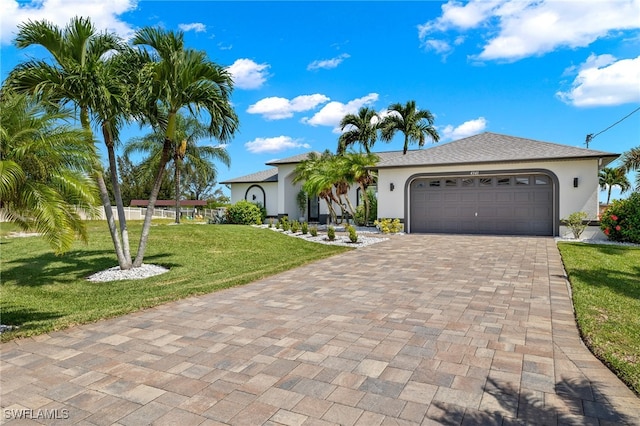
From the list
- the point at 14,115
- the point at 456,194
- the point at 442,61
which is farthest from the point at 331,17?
the point at 14,115

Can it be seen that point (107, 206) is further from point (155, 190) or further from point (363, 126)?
point (363, 126)

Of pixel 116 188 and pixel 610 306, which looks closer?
pixel 610 306

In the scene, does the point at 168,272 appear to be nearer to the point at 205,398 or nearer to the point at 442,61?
the point at 205,398

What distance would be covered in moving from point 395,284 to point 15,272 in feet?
32.1

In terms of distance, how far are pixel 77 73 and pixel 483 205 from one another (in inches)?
623

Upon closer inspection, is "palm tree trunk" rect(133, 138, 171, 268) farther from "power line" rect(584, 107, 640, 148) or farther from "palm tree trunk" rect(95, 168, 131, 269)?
"power line" rect(584, 107, 640, 148)

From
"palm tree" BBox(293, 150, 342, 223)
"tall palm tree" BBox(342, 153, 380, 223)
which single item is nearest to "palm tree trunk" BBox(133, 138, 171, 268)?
"palm tree" BBox(293, 150, 342, 223)

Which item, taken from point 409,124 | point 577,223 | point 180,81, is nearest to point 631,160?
point 577,223

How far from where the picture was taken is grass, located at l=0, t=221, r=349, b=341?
6.11 m

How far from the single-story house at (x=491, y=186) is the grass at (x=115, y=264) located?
6.50 meters

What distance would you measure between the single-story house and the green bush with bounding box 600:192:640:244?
0.79 m

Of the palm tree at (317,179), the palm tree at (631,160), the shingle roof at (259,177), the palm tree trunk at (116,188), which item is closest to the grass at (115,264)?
the palm tree trunk at (116,188)

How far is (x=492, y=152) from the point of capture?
17.3 m

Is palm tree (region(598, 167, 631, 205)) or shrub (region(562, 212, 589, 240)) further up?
palm tree (region(598, 167, 631, 205))
